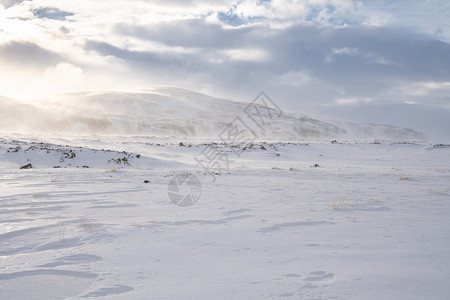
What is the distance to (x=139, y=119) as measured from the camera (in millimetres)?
73125

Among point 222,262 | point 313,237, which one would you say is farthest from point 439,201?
point 222,262

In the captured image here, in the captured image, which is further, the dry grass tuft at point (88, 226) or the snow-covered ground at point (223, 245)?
the dry grass tuft at point (88, 226)

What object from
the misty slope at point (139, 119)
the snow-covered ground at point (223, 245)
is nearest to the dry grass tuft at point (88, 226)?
the snow-covered ground at point (223, 245)

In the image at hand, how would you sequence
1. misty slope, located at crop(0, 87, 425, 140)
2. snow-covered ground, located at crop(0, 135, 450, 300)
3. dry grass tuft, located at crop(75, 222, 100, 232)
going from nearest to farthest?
snow-covered ground, located at crop(0, 135, 450, 300) < dry grass tuft, located at crop(75, 222, 100, 232) < misty slope, located at crop(0, 87, 425, 140)

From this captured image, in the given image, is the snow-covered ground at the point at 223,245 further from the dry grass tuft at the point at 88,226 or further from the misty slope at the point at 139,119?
the misty slope at the point at 139,119

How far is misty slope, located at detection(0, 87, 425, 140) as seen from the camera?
6656 centimetres

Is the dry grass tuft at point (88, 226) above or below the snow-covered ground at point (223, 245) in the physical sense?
above

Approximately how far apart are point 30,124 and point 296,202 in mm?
72961

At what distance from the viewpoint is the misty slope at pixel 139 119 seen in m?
66.6

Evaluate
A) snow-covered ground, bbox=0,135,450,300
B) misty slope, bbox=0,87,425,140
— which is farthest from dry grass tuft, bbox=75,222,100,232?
misty slope, bbox=0,87,425,140

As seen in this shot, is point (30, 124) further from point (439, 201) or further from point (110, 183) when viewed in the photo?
point (439, 201)

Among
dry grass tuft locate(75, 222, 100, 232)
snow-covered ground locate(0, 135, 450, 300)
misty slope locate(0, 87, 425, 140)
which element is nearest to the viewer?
snow-covered ground locate(0, 135, 450, 300)

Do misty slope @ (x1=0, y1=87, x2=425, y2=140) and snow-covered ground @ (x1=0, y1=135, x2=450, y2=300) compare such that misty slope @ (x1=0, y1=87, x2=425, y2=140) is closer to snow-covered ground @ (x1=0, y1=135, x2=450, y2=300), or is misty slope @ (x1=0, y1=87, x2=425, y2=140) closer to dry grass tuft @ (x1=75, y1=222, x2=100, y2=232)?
snow-covered ground @ (x1=0, y1=135, x2=450, y2=300)

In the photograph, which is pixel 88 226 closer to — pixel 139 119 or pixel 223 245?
pixel 223 245
